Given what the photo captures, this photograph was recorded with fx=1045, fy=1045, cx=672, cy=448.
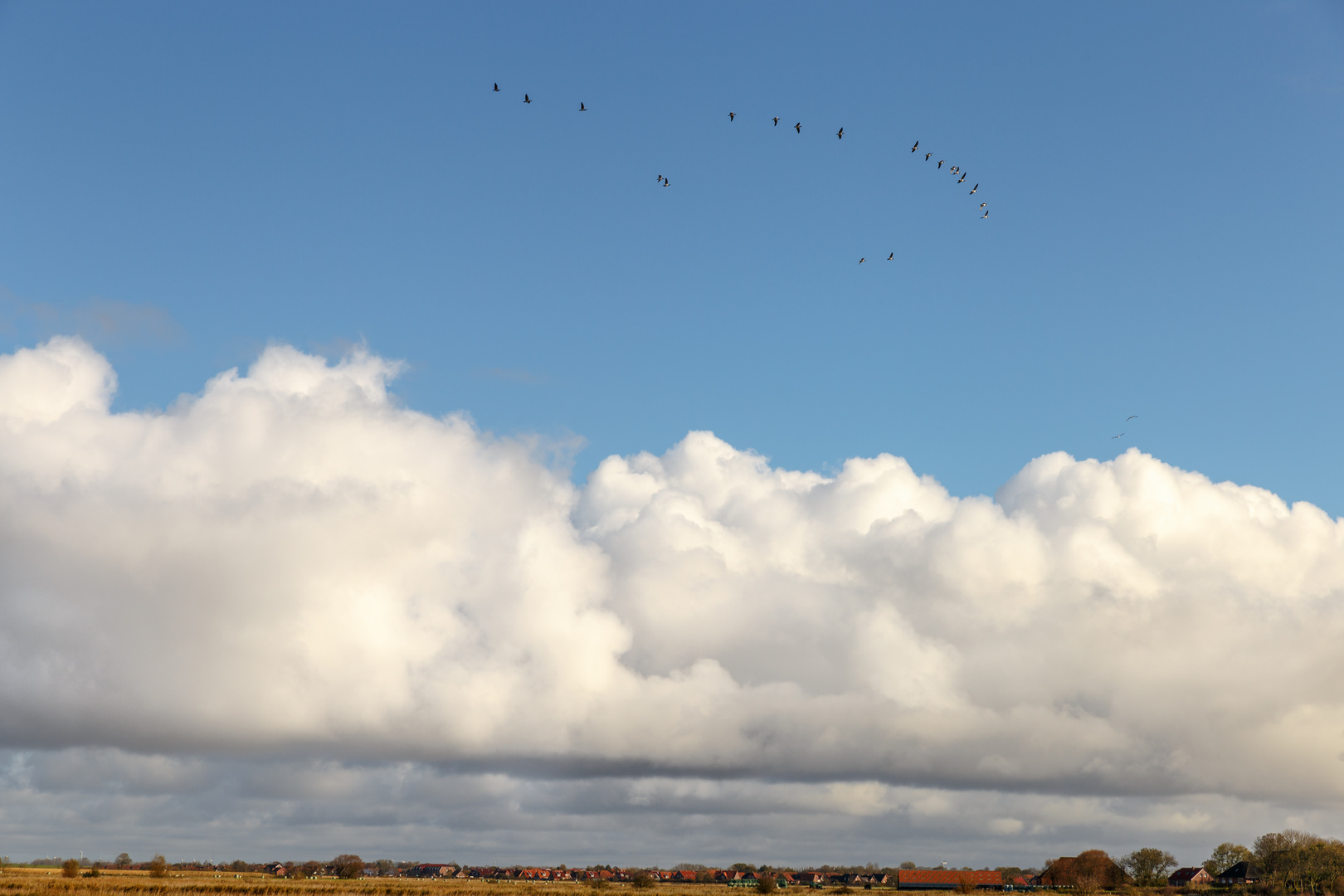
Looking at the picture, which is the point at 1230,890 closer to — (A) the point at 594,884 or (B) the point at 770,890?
(B) the point at 770,890

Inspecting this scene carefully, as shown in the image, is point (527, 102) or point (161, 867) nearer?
point (527, 102)

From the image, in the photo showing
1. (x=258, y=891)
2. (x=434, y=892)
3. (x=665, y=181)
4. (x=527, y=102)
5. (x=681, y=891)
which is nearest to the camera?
(x=527, y=102)

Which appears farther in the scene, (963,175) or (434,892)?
(434,892)

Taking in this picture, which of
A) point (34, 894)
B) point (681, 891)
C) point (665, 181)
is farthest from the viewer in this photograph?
point (681, 891)

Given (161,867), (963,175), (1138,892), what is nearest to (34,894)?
(161,867)

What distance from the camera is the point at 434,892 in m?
145

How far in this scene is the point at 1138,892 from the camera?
197375 millimetres

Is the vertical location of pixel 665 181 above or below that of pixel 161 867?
above

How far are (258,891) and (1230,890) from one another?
173583mm

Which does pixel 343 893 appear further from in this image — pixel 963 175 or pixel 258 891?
pixel 963 175

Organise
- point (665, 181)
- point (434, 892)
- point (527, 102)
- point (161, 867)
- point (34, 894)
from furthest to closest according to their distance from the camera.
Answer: point (161, 867)
point (434, 892)
point (34, 894)
point (665, 181)
point (527, 102)

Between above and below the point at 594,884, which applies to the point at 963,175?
above

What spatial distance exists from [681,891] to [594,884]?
28.8 meters

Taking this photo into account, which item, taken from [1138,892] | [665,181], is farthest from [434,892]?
[1138,892]
